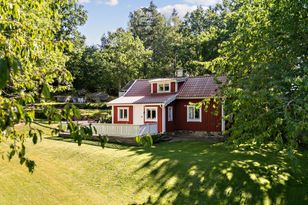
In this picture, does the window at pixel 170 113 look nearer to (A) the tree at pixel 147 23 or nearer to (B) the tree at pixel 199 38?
(B) the tree at pixel 199 38

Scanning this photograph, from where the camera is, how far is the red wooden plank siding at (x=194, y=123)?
72.1 feet

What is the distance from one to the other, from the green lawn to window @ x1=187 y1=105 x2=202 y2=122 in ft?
23.6

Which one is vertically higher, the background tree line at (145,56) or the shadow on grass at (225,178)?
the background tree line at (145,56)

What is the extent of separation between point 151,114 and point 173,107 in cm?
203

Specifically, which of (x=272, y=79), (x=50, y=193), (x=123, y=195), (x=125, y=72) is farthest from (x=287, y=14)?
(x=125, y=72)

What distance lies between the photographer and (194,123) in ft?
74.6

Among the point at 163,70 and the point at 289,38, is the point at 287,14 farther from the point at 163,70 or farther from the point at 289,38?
the point at 163,70

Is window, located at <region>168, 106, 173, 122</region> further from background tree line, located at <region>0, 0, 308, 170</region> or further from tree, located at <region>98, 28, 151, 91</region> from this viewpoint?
tree, located at <region>98, 28, 151, 91</region>

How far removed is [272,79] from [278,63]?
1299 mm

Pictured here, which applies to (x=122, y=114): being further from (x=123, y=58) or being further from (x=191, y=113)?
(x=123, y=58)

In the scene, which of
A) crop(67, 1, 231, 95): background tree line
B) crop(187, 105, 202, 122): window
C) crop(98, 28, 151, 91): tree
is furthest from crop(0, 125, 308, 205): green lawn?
crop(98, 28, 151, 91): tree

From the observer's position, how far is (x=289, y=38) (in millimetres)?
10469

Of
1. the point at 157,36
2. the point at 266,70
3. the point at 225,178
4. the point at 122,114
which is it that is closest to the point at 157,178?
the point at 225,178

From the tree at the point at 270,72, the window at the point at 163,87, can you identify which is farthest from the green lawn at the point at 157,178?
the window at the point at 163,87
